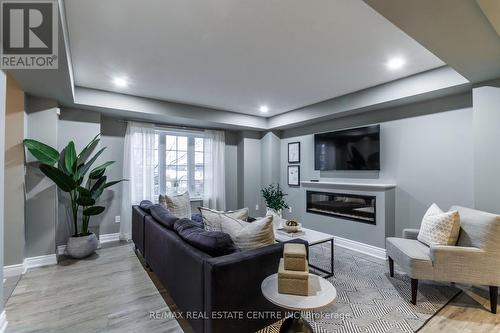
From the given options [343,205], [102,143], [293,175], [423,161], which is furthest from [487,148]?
[102,143]

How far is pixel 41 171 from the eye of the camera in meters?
3.19

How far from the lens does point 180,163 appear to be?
16.6 ft

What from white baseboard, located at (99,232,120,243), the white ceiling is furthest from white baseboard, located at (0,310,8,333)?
the white ceiling

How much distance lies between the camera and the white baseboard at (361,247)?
3.52 m

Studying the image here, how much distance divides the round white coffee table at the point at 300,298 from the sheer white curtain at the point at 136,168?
3.49 meters

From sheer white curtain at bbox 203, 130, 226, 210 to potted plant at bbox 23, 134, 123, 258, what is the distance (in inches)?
81.9

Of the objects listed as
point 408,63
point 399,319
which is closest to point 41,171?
point 399,319

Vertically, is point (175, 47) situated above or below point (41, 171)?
above

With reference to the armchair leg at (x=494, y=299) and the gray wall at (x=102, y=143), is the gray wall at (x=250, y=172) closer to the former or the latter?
the gray wall at (x=102, y=143)

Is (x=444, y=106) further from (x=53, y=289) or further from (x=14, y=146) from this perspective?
(x=14, y=146)

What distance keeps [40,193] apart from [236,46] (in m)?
3.25

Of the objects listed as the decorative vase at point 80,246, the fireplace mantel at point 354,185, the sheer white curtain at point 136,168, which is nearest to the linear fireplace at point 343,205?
the fireplace mantel at point 354,185

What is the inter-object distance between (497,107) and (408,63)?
101 centimetres

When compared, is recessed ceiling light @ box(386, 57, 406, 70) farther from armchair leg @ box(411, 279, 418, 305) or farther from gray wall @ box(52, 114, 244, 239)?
gray wall @ box(52, 114, 244, 239)
